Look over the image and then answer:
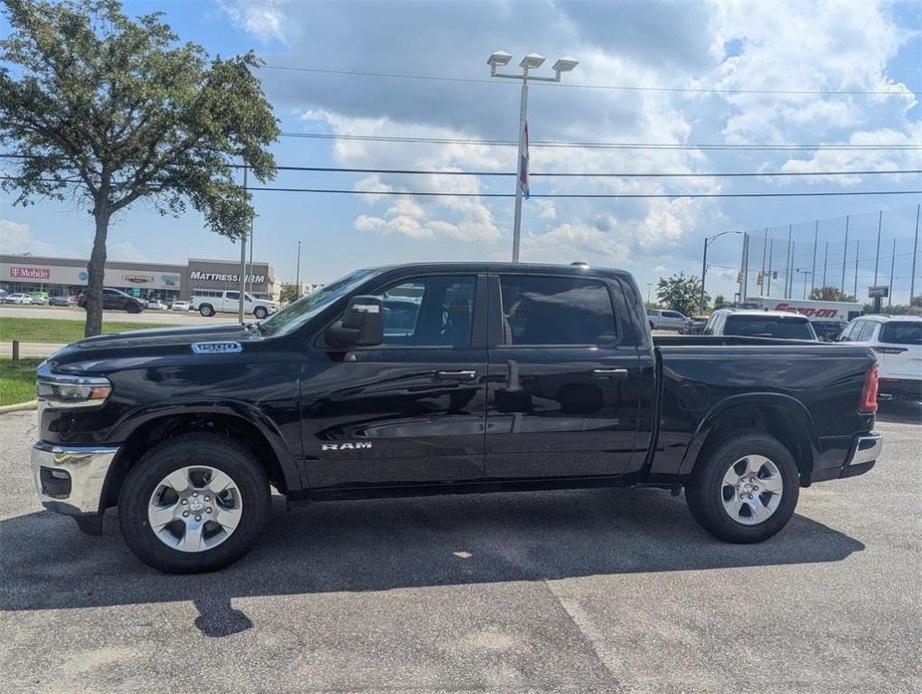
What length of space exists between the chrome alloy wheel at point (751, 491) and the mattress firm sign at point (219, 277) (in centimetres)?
7983

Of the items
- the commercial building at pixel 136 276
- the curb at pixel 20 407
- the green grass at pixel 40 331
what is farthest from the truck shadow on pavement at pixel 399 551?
the commercial building at pixel 136 276

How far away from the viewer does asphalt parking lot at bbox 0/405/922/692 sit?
10.6 feet

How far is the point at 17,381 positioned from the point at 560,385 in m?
10.7

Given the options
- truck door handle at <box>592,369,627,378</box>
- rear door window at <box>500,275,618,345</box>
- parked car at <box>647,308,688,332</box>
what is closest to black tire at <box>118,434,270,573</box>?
rear door window at <box>500,275,618,345</box>

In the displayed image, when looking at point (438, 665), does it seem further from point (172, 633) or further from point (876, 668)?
point (876, 668)

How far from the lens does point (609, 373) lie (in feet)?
15.7

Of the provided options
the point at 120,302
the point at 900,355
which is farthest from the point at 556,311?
the point at 120,302

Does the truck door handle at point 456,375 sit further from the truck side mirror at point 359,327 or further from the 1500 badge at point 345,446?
the 1500 badge at point 345,446

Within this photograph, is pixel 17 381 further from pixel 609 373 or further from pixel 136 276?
pixel 136 276

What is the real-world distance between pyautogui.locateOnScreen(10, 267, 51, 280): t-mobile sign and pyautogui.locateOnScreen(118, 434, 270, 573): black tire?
9138cm

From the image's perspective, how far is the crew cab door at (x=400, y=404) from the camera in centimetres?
435

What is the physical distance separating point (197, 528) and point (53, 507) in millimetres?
830

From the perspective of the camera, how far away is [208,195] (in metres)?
14.6

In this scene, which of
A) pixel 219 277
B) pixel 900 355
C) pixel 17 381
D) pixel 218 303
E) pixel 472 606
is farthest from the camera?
pixel 219 277
